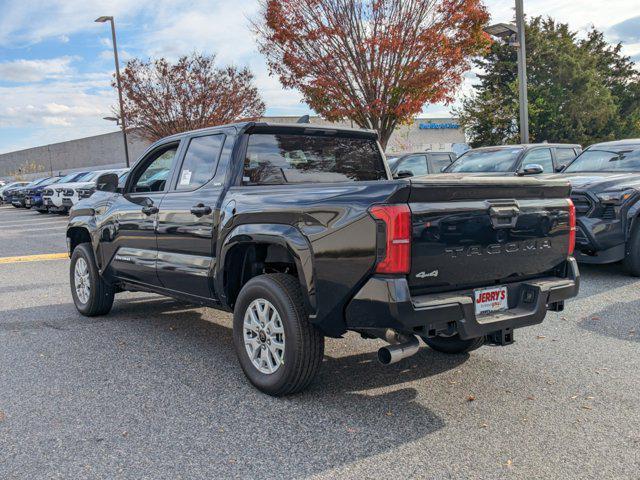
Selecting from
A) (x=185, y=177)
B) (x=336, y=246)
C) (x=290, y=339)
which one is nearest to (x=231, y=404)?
(x=290, y=339)

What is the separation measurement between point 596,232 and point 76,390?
20.8 feet

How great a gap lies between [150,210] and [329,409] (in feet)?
8.53

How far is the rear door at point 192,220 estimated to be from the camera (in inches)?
193

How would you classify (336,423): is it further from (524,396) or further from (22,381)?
(22,381)

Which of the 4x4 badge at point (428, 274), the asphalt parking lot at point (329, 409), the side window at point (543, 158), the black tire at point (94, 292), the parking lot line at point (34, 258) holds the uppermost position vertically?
the side window at point (543, 158)

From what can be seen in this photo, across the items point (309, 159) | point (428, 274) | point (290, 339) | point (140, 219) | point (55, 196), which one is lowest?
point (290, 339)

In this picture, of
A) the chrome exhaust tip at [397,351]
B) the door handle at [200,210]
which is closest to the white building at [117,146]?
the door handle at [200,210]

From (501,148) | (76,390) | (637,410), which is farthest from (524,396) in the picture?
(501,148)

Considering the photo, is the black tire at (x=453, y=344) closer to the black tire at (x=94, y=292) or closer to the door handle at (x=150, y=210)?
the door handle at (x=150, y=210)

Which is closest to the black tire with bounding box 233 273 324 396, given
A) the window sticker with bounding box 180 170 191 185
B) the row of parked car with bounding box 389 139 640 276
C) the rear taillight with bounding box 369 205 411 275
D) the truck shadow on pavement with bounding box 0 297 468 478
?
the truck shadow on pavement with bounding box 0 297 468 478

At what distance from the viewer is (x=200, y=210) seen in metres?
4.91

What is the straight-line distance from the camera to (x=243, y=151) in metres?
4.85

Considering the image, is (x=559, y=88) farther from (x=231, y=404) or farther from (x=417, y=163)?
(x=231, y=404)

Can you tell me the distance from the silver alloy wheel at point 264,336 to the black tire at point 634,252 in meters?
5.71
